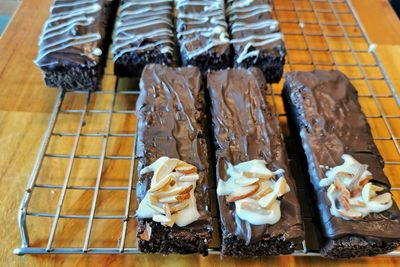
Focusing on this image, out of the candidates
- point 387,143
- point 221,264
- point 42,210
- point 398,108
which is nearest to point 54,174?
point 42,210

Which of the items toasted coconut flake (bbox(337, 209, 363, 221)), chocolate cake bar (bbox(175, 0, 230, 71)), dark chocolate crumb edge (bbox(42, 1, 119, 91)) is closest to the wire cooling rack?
dark chocolate crumb edge (bbox(42, 1, 119, 91))

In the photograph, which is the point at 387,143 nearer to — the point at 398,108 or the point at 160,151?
the point at 398,108

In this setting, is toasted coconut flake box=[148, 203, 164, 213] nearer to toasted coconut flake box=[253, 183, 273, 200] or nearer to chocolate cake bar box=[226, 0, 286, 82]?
toasted coconut flake box=[253, 183, 273, 200]

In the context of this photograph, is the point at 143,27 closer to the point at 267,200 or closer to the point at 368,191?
the point at 267,200

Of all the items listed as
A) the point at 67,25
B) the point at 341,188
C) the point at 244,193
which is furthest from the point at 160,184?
the point at 67,25

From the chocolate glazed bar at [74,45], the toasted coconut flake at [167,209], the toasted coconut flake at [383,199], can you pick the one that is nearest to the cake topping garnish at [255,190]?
the toasted coconut flake at [167,209]

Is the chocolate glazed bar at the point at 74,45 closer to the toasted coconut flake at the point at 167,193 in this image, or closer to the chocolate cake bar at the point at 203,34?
the chocolate cake bar at the point at 203,34
